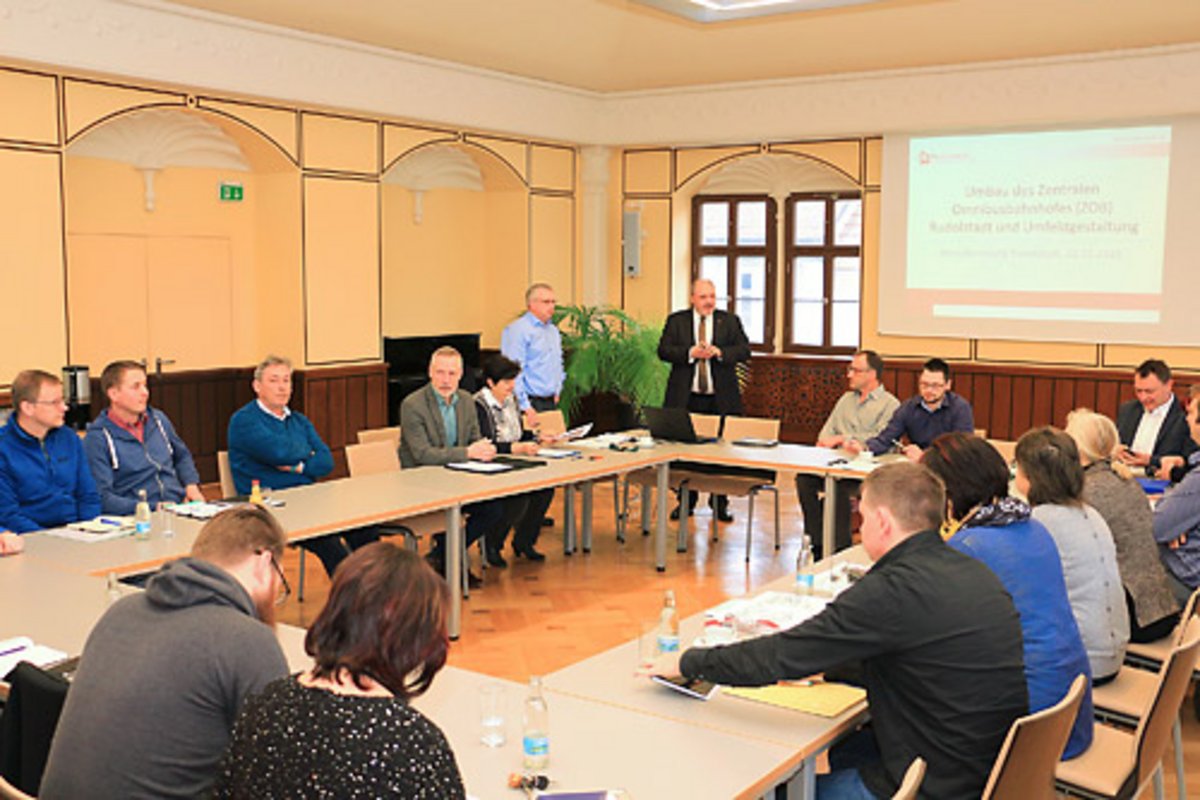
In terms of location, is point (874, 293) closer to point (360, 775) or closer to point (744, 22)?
point (744, 22)

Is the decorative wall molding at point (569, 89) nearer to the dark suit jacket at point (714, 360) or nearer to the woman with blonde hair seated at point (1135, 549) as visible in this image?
the dark suit jacket at point (714, 360)

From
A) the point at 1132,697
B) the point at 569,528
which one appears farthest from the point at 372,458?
the point at 1132,697

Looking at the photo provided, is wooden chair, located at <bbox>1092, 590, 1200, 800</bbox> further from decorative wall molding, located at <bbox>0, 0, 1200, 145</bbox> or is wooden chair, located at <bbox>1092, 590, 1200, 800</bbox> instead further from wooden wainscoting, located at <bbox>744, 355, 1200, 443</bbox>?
decorative wall molding, located at <bbox>0, 0, 1200, 145</bbox>

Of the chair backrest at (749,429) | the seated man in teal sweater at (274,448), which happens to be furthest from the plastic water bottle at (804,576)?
the chair backrest at (749,429)

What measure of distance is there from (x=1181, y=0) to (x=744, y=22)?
10.5 feet

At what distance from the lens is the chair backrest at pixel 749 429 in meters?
8.19

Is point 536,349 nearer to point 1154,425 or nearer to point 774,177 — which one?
point 1154,425

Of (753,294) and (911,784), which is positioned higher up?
(753,294)

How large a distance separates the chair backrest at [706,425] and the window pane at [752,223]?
445 centimetres

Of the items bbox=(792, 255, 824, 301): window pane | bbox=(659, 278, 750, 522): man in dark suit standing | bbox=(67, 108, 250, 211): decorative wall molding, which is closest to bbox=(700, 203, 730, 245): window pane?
bbox=(792, 255, 824, 301): window pane

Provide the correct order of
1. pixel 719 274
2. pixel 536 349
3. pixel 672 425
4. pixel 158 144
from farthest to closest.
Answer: pixel 719 274 → pixel 158 144 → pixel 536 349 → pixel 672 425

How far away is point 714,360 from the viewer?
8992 millimetres

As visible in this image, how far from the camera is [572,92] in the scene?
1210 centimetres

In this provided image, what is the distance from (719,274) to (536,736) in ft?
33.7
